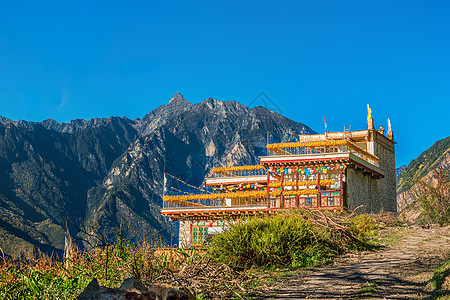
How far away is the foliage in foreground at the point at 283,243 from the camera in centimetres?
1030

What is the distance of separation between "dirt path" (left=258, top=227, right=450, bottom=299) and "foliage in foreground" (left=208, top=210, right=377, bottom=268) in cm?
51

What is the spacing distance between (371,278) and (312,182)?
923 inches

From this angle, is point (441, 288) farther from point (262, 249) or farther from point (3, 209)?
point (3, 209)

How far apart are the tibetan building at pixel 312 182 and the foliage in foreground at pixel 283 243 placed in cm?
1497

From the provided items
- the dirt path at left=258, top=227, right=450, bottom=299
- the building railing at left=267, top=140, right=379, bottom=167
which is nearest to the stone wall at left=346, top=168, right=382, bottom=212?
the building railing at left=267, top=140, right=379, bottom=167

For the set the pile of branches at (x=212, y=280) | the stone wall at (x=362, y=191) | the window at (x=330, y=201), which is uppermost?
the stone wall at (x=362, y=191)

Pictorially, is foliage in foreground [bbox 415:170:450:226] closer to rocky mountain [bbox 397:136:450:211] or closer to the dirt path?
the dirt path

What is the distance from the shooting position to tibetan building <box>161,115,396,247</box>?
1219 inches

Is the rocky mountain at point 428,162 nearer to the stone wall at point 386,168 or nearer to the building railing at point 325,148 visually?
the stone wall at point 386,168

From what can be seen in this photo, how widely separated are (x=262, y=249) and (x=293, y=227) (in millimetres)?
1211

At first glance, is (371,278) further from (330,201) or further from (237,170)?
(237,170)

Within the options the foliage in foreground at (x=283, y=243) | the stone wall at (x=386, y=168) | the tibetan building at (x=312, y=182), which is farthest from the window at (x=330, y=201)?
the foliage in foreground at (x=283, y=243)

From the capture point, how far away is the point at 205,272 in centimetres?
816

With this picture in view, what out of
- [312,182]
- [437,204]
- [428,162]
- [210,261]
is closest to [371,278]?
[210,261]
